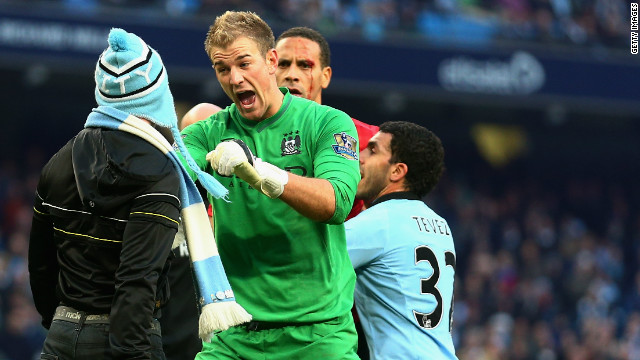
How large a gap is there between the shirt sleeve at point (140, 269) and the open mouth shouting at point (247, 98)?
653 mm

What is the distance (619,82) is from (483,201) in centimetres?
355

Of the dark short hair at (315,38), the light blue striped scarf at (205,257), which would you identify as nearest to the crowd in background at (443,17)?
the dark short hair at (315,38)

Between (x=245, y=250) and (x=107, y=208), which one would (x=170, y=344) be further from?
(x=107, y=208)

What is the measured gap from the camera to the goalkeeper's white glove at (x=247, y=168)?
320 cm

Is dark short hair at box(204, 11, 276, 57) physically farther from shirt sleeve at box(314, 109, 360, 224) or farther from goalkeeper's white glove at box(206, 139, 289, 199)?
goalkeeper's white glove at box(206, 139, 289, 199)

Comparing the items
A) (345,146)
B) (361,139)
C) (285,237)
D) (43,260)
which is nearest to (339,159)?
(345,146)

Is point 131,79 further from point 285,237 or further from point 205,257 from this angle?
point 285,237

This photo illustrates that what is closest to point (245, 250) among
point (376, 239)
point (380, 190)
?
point (376, 239)

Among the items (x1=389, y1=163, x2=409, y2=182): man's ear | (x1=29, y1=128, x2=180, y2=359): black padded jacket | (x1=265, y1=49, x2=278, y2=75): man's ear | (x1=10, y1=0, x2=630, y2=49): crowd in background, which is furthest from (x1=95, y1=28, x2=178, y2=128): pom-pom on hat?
(x1=10, y1=0, x2=630, y2=49): crowd in background

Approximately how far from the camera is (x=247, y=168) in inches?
127

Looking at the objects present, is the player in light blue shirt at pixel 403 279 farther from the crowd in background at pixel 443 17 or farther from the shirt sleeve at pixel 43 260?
the crowd in background at pixel 443 17

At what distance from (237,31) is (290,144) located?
460 millimetres

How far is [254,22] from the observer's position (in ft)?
12.1

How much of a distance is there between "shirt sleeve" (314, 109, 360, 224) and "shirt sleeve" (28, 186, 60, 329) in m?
0.95
